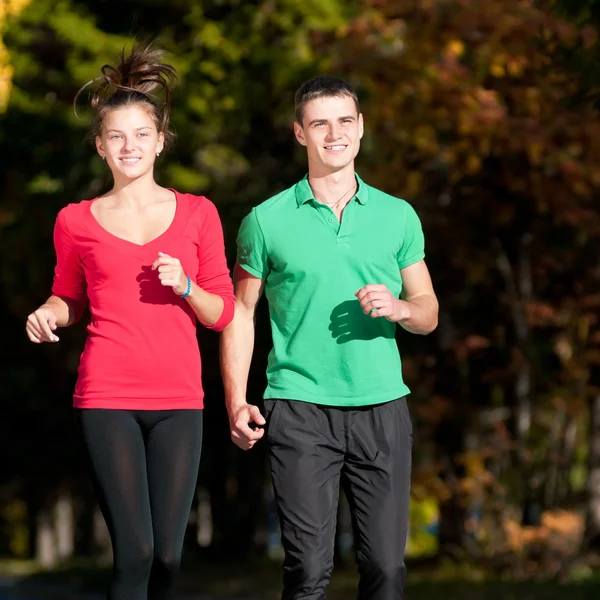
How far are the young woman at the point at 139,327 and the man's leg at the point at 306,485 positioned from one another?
0.34 m

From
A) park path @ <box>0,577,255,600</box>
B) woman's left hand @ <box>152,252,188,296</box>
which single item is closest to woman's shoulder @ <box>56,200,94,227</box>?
woman's left hand @ <box>152,252,188,296</box>

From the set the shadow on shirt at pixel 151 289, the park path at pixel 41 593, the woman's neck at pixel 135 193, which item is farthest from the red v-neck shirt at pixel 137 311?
the park path at pixel 41 593

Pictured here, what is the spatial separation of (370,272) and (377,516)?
0.93m

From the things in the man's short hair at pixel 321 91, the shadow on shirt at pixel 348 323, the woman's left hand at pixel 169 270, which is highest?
the man's short hair at pixel 321 91

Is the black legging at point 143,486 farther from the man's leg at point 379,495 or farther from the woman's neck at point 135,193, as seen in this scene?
the woman's neck at point 135,193

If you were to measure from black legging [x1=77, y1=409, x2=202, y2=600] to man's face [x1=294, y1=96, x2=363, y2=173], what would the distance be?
1.15 m

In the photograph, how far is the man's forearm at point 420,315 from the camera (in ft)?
17.1

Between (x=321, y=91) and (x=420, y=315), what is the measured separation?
0.98 metres

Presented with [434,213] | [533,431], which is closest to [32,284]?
[434,213]

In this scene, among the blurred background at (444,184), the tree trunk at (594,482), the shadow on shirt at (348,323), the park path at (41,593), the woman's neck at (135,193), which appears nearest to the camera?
the shadow on shirt at (348,323)

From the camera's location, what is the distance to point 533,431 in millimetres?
15180

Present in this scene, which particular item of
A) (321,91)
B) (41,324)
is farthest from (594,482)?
(41,324)

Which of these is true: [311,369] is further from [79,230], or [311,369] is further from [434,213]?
[434,213]

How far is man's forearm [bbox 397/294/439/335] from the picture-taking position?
205 inches
